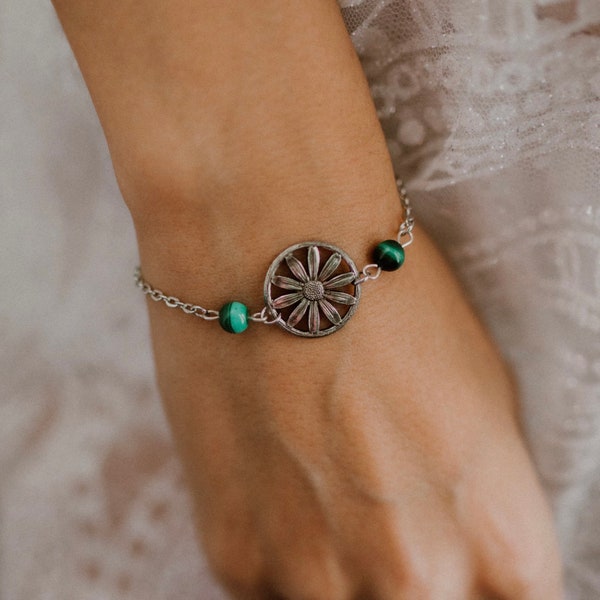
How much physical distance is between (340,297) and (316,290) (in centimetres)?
3

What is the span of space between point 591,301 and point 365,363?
284 mm

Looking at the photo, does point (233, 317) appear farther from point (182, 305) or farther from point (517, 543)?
point (517, 543)

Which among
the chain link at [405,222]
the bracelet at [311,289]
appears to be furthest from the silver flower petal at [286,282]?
the chain link at [405,222]

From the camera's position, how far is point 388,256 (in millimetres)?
697

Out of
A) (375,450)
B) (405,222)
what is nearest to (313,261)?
(405,222)

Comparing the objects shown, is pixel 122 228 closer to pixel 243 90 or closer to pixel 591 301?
pixel 243 90

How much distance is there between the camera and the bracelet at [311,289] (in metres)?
0.70

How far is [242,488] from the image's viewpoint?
794 mm

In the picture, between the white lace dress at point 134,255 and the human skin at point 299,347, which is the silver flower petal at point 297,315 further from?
the white lace dress at point 134,255

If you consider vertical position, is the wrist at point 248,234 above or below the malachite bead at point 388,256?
above

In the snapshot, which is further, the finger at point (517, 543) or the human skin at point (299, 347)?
the finger at point (517, 543)

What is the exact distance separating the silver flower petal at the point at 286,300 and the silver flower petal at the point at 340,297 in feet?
0.11

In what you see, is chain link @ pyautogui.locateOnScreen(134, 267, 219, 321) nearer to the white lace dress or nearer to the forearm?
the forearm

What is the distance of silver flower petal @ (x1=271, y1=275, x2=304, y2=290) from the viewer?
0.71 m
